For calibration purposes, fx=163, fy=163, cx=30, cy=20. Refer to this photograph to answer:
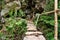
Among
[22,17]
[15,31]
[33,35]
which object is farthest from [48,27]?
[22,17]

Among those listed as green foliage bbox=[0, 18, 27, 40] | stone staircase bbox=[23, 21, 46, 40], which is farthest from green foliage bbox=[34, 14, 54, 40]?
green foliage bbox=[0, 18, 27, 40]

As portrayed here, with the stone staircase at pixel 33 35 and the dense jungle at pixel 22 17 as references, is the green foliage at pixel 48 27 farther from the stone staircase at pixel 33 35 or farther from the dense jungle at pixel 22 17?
the stone staircase at pixel 33 35

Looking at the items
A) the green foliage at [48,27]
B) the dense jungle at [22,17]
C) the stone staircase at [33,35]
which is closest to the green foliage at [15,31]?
the dense jungle at [22,17]

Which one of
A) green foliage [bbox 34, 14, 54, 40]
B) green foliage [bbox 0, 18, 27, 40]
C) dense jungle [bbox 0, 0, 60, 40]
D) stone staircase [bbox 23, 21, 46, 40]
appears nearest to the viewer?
green foliage [bbox 34, 14, 54, 40]

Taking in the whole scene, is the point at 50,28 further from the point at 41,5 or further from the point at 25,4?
the point at 25,4

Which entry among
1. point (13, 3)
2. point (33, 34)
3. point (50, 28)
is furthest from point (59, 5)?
point (13, 3)

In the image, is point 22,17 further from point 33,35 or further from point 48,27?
point 48,27

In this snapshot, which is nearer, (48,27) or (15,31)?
(48,27)

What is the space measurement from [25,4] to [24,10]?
0.37m

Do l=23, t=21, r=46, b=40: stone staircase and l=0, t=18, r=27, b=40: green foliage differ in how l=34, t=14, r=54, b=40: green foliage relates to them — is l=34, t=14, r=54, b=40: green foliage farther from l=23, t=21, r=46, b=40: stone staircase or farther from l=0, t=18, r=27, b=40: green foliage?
l=0, t=18, r=27, b=40: green foliage

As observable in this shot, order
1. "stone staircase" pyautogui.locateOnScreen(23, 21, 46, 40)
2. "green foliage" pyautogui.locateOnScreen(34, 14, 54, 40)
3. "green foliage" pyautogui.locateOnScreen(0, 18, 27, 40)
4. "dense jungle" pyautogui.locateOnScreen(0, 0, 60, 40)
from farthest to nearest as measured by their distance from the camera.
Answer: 1. "green foliage" pyautogui.locateOnScreen(0, 18, 27, 40)
2. "dense jungle" pyautogui.locateOnScreen(0, 0, 60, 40)
3. "stone staircase" pyautogui.locateOnScreen(23, 21, 46, 40)
4. "green foliage" pyautogui.locateOnScreen(34, 14, 54, 40)

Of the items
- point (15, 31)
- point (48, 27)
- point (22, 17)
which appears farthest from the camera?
point (22, 17)

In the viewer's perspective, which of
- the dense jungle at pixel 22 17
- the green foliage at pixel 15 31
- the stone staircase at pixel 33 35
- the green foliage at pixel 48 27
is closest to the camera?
the green foliage at pixel 48 27

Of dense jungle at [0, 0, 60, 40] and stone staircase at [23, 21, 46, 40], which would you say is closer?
stone staircase at [23, 21, 46, 40]
